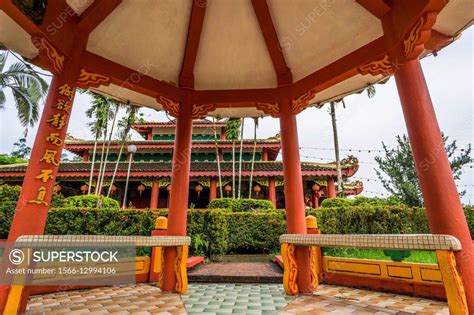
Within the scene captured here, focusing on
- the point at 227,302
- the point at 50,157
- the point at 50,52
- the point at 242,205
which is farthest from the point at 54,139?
the point at 242,205

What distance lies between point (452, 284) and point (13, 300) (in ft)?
13.4

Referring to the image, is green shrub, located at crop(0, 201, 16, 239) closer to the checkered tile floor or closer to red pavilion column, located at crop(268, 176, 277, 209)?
the checkered tile floor

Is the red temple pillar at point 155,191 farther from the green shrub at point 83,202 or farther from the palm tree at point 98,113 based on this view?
the green shrub at point 83,202

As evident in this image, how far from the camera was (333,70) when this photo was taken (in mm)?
4191

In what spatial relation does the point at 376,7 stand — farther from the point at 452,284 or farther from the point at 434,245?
the point at 452,284

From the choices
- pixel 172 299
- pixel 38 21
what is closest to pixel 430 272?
pixel 172 299

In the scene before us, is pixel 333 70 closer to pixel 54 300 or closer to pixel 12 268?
pixel 12 268

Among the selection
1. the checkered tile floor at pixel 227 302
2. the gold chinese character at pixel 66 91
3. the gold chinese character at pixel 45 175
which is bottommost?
the checkered tile floor at pixel 227 302

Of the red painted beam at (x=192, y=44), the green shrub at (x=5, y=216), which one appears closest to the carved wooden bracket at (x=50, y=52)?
the red painted beam at (x=192, y=44)

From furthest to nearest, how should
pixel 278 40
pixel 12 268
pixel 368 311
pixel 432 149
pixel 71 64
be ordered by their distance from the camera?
pixel 278 40 → pixel 71 64 → pixel 368 311 → pixel 432 149 → pixel 12 268

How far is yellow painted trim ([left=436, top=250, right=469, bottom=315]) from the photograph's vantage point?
6.97ft

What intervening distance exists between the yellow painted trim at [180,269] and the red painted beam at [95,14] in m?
3.65

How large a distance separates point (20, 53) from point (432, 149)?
5500 millimetres

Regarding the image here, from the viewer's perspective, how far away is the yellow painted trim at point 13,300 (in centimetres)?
245
